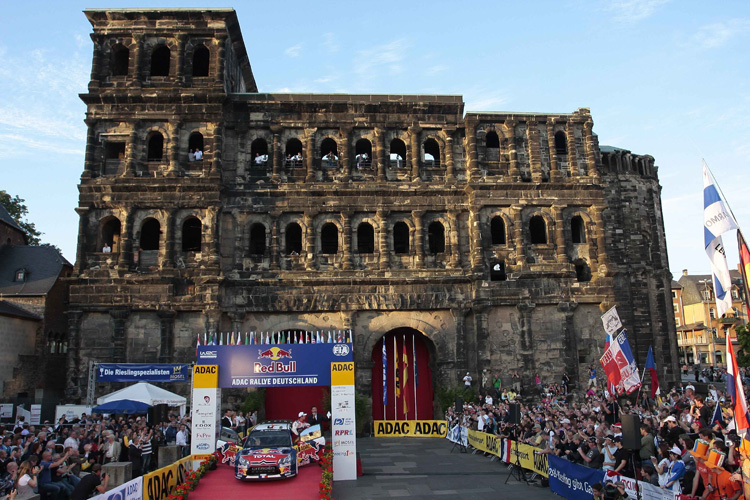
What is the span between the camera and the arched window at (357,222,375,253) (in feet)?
109

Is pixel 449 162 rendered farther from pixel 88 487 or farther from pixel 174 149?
pixel 88 487

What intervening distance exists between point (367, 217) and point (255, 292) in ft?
23.3

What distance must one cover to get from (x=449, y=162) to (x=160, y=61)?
17.3 meters

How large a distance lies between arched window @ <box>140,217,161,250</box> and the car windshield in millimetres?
16746

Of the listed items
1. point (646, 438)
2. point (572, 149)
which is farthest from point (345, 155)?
point (646, 438)

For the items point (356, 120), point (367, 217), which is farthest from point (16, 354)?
point (356, 120)

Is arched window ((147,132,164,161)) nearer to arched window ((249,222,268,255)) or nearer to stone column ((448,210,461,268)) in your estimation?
arched window ((249,222,268,255))

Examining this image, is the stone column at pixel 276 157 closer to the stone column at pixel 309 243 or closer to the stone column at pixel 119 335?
the stone column at pixel 309 243

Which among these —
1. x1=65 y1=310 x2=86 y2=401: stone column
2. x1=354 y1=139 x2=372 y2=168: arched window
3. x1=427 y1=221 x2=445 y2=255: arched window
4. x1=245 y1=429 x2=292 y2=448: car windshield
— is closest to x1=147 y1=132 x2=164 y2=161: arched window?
x1=65 y1=310 x2=86 y2=401: stone column

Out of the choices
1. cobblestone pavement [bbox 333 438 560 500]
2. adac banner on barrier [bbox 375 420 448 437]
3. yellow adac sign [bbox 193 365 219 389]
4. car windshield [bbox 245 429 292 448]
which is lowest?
cobblestone pavement [bbox 333 438 560 500]

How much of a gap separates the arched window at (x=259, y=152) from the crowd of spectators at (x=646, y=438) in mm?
16770

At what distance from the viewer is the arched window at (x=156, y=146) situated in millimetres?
32031

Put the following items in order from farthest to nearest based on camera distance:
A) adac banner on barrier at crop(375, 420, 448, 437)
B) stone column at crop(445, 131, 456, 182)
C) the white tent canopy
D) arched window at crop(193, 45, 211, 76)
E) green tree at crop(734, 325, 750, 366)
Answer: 1. green tree at crop(734, 325, 750, 366)
2. arched window at crop(193, 45, 211, 76)
3. stone column at crop(445, 131, 456, 182)
4. adac banner on barrier at crop(375, 420, 448, 437)
5. the white tent canopy

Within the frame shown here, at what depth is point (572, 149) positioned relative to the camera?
3306cm
